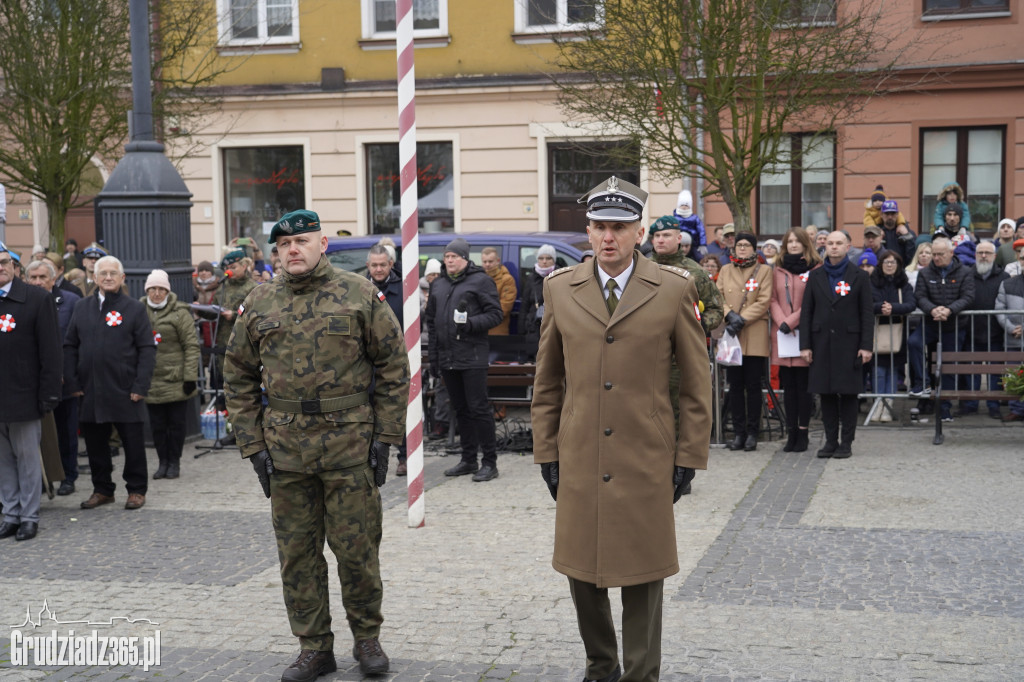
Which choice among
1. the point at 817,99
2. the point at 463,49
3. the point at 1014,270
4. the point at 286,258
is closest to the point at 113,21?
the point at 463,49

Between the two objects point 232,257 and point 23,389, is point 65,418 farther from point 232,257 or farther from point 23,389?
point 232,257

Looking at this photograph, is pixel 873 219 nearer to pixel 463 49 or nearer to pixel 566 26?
pixel 566 26

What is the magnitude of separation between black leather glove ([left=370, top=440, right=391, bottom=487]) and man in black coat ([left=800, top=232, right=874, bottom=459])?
6284 millimetres

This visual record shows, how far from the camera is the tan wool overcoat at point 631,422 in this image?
16.4ft

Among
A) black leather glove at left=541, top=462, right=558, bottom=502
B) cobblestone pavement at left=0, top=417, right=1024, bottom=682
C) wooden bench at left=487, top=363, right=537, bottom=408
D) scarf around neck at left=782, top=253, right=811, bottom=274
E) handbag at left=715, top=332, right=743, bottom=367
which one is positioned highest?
scarf around neck at left=782, top=253, right=811, bottom=274

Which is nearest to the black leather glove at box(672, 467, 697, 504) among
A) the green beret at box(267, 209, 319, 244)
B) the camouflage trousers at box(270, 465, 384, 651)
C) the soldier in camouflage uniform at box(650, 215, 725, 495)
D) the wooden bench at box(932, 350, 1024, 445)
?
the camouflage trousers at box(270, 465, 384, 651)

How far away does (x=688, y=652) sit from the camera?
593 cm

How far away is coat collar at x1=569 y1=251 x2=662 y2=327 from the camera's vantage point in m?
5.02

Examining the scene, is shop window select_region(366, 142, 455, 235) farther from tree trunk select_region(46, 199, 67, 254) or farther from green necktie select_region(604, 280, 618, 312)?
green necktie select_region(604, 280, 618, 312)

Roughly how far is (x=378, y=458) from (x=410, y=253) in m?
3.15

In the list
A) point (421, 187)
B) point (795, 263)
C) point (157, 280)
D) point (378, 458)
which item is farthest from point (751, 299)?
point (421, 187)

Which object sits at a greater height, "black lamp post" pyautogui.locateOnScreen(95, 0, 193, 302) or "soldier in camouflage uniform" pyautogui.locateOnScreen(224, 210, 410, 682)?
"black lamp post" pyautogui.locateOnScreen(95, 0, 193, 302)

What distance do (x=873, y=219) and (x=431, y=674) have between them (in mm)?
12616

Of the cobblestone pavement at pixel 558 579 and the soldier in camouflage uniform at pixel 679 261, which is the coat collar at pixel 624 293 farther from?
the soldier in camouflage uniform at pixel 679 261
